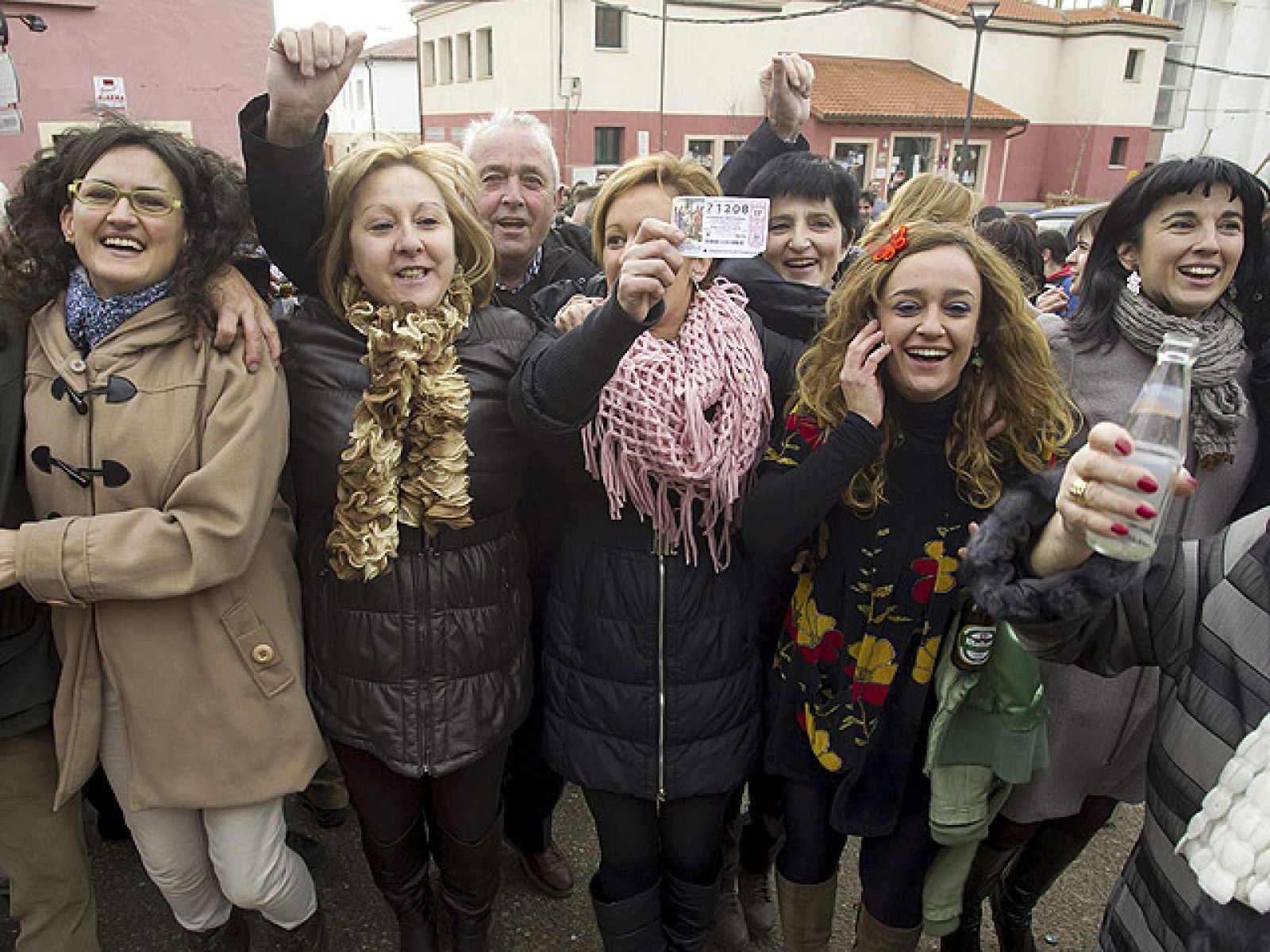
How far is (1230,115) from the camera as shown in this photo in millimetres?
32719

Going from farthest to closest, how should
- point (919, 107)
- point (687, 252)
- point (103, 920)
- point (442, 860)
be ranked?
point (919, 107) < point (103, 920) < point (442, 860) < point (687, 252)

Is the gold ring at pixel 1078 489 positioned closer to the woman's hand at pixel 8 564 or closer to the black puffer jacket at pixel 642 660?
the black puffer jacket at pixel 642 660

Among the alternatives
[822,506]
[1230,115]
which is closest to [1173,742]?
[822,506]

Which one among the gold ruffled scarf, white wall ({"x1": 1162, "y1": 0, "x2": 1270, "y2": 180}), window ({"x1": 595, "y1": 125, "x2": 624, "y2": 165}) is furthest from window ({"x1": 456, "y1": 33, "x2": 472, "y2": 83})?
the gold ruffled scarf

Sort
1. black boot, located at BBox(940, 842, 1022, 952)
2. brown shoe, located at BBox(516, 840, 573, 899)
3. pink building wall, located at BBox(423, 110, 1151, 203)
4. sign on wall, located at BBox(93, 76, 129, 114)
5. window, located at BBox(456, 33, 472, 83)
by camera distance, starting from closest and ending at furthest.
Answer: black boot, located at BBox(940, 842, 1022, 952), brown shoe, located at BBox(516, 840, 573, 899), sign on wall, located at BBox(93, 76, 129, 114), pink building wall, located at BBox(423, 110, 1151, 203), window, located at BBox(456, 33, 472, 83)

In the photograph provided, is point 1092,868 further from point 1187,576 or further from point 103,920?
point 103,920

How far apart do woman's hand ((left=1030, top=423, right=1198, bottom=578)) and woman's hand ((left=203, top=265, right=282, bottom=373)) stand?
1.73 metres

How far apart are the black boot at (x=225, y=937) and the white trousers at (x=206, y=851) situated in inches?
1.0

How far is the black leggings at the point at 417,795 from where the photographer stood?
224 cm

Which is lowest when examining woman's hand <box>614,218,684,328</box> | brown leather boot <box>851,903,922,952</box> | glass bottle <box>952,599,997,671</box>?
brown leather boot <box>851,903,922,952</box>

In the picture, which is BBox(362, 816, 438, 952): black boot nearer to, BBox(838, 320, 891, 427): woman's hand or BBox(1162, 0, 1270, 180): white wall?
BBox(838, 320, 891, 427): woman's hand

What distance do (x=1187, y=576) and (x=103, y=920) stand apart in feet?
10.1

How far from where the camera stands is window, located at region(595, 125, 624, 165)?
93.3 feet

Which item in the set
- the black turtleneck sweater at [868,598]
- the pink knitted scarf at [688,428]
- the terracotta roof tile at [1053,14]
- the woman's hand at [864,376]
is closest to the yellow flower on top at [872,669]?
the black turtleneck sweater at [868,598]
